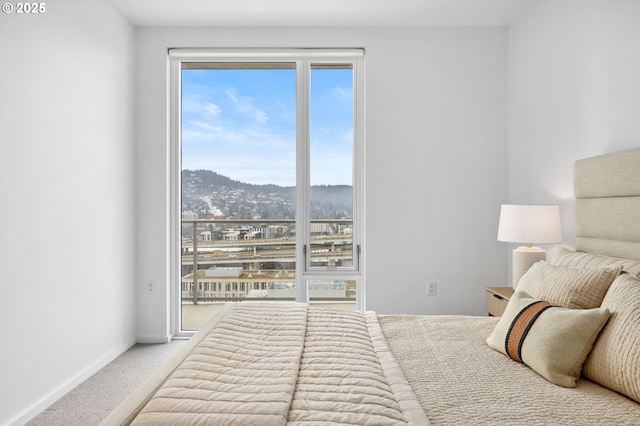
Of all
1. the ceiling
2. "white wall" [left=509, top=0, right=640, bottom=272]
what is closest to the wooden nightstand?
"white wall" [left=509, top=0, right=640, bottom=272]

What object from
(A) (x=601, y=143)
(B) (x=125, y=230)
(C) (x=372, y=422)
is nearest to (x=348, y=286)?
(B) (x=125, y=230)

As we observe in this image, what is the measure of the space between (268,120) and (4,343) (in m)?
2.58

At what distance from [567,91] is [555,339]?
2003 mm

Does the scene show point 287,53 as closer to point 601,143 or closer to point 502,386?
point 601,143

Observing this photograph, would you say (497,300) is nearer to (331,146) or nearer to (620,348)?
(620,348)

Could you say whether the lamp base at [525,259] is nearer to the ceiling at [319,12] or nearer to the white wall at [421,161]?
the white wall at [421,161]

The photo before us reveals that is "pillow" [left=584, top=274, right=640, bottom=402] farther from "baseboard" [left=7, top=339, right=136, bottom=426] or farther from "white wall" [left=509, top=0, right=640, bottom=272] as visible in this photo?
"baseboard" [left=7, top=339, right=136, bottom=426]

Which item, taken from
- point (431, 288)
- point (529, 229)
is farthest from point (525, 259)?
point (431, 288)

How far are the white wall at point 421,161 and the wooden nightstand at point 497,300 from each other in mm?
606

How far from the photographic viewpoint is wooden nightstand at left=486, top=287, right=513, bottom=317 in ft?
9.85

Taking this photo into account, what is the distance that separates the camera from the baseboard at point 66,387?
2.40 metres

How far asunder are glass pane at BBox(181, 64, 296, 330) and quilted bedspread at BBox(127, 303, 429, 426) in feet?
6.32

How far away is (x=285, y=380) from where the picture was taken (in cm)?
141

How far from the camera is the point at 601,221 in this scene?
7.79 feet
